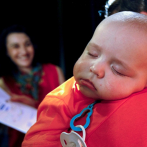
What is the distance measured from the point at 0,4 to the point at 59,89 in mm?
858

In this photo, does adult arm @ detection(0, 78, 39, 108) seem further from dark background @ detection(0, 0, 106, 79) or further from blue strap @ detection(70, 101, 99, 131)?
blue strap @ detection(70, 101, 99, 131)

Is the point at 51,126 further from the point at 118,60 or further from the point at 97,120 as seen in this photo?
the point at 118,60

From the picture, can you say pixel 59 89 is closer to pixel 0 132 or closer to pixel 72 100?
pixel 72 100

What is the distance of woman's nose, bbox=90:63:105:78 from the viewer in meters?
0.44

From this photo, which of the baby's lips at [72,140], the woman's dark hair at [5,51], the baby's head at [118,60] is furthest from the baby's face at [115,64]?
the woman's dark hair at [5,51]

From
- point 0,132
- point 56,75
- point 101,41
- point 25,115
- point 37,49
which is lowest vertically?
point 0,132

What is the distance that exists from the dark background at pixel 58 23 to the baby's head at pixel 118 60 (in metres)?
0.10

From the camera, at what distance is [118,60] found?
0.44 metres

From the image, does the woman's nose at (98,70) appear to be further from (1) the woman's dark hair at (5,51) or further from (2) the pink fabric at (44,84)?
(1) the woman's dark hair at (5,51)

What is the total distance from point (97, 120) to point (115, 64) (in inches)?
5.5

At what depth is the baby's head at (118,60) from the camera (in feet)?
1.42

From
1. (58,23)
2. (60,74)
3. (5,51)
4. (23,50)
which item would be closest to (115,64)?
(58,23)

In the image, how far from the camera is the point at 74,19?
2.04ft

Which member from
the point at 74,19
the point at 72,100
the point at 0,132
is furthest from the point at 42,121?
the point at 0,132
